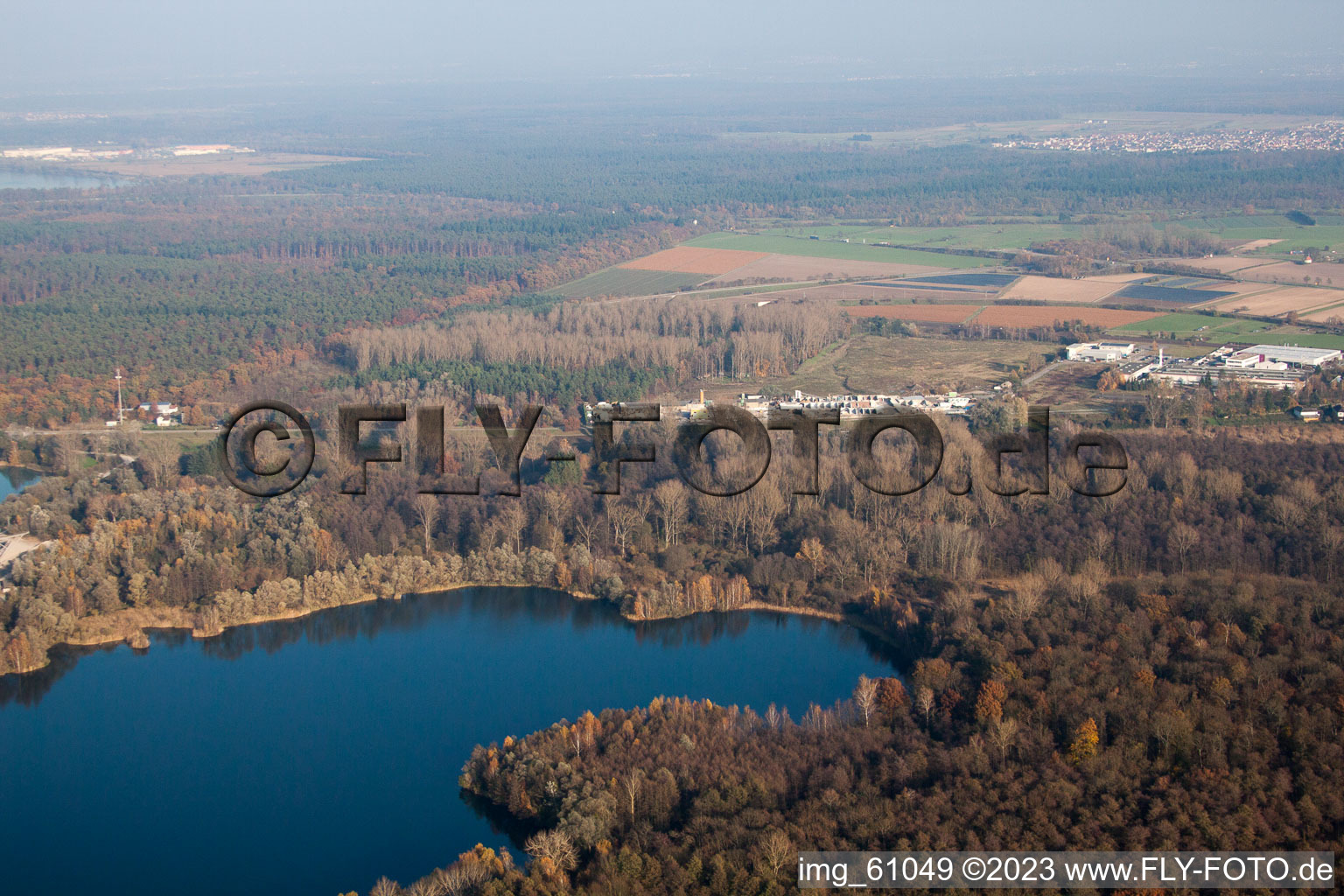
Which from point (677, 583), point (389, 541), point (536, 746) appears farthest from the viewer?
point (389, 541)

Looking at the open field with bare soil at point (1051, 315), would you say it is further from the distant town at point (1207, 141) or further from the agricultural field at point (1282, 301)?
the distant town at point (1207, 141)

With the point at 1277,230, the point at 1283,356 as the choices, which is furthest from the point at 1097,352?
the point at 1277,230

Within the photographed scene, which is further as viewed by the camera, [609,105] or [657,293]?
[609,105]

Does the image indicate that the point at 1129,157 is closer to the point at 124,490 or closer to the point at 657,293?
the point at 657,293

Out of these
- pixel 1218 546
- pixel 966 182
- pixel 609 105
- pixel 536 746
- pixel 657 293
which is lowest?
pixel 536 746

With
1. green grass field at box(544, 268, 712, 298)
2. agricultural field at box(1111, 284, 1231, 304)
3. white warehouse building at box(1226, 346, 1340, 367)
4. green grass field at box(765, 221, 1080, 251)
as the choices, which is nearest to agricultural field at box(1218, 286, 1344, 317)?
agricultural field at box(1111, 284, 1231, 304)

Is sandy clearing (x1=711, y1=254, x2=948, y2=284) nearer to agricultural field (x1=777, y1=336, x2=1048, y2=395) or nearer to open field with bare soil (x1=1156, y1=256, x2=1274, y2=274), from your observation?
open field with bare soil (x1=1156, y1=256, x2=1274, y2=274)

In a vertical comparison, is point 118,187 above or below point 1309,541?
above

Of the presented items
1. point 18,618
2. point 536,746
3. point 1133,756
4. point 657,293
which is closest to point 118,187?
point 657,293
